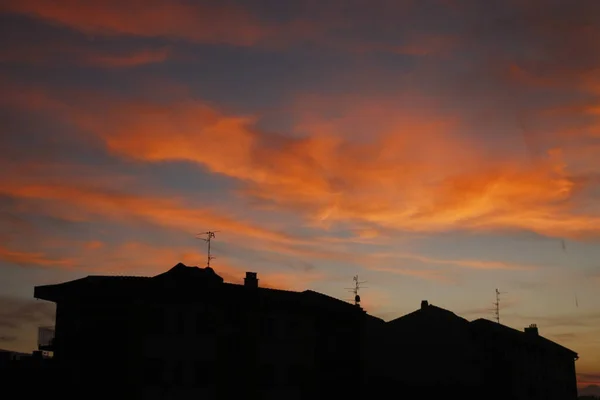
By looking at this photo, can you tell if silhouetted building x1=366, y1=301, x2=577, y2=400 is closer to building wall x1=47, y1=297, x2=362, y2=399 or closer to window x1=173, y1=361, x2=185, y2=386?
building wall x1=47, y1=297, x2=362, y2=399

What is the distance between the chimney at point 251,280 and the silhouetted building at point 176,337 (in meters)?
0.08

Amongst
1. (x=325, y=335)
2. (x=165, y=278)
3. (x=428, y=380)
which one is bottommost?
(x=428, y=380)

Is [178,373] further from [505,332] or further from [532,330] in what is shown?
[532,330]

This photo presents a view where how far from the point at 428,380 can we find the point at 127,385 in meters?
37.5

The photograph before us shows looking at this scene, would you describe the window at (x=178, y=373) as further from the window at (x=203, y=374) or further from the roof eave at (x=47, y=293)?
the roof eave at (x=47, y=293)

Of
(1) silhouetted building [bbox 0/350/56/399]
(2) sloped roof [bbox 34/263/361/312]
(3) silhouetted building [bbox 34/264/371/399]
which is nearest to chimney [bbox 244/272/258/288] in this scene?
(3) silhouetted building [bbox 34/264/371/399]

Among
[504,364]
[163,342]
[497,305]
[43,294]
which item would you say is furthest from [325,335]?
[497,305]

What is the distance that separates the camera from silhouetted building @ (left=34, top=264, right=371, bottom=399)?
1820 inches

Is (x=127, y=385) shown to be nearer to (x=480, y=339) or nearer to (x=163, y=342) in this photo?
(x=163, y=342)

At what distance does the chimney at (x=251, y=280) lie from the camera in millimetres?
54031

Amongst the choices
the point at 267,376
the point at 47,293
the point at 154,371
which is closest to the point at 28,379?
the point at 47,293

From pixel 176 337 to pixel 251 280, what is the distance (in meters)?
9.29

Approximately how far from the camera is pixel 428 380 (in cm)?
7194

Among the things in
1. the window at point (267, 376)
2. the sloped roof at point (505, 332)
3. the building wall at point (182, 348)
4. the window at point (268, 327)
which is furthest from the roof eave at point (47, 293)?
the sloped roof at point (505, 332)
